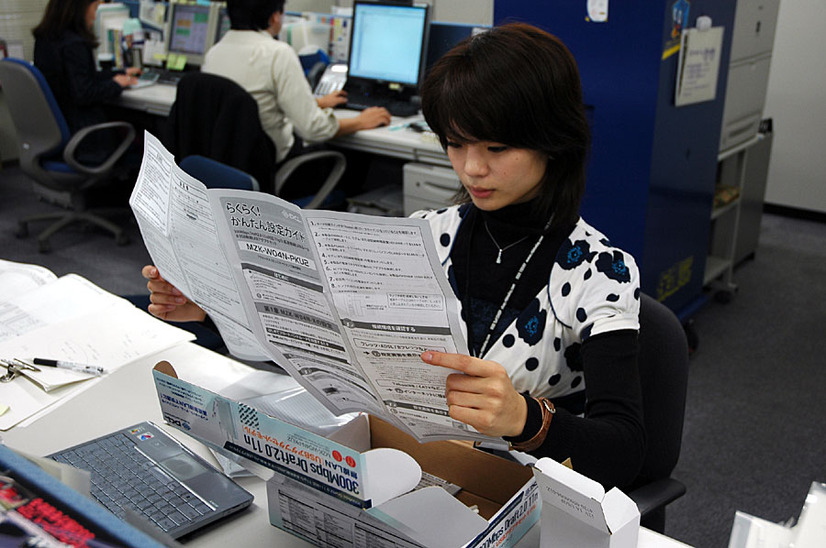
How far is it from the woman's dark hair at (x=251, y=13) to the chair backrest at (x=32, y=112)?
1144mm

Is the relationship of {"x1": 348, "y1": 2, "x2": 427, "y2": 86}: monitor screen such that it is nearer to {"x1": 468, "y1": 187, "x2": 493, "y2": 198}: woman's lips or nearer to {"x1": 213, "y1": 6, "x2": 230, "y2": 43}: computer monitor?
{"x1": 213, "y1": 6, "x2": 230, "y2": 43}: computer monitor

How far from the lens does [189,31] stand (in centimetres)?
432

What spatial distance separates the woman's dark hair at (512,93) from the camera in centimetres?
108

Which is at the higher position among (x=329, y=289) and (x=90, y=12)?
(x=90, y=12)

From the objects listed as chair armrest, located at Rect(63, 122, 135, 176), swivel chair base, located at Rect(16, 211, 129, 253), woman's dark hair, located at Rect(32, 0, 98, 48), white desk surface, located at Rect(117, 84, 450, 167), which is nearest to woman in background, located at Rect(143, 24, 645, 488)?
white desk surface, located at Rect(117, 84, 450, 167)

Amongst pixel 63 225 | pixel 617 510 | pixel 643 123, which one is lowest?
pixel 63 225

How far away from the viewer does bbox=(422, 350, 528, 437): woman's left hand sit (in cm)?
74

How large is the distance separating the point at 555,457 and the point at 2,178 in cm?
521

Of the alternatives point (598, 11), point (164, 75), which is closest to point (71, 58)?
point (164, 75)

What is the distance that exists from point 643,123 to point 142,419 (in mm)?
1906

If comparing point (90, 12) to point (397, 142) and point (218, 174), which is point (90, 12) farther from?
point (218, 174)

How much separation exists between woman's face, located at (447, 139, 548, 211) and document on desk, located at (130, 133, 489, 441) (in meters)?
0.42

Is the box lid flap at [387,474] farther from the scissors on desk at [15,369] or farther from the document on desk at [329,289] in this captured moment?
the scissors on desk at [15,369]

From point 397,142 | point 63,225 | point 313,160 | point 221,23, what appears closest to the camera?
point 397,142
